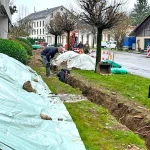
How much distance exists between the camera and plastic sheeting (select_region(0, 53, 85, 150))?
4.07 metres

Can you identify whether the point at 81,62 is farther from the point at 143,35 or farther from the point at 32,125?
the point at 143,35

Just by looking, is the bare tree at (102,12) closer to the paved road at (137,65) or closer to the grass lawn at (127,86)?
the grass lawn at (127,86)

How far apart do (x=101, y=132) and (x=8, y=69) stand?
366 centimetres

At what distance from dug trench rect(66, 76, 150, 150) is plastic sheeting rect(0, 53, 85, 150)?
191 centimetres

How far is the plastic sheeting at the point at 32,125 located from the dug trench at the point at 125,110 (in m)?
1.91

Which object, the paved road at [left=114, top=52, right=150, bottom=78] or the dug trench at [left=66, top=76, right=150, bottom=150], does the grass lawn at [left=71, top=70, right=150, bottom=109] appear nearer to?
the dug trench at [left=66, top=76, right=150, bottom=150]

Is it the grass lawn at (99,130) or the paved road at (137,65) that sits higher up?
the paved road at (137,65)

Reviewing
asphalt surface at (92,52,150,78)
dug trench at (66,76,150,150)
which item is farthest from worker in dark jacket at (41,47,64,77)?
asphalt surface at (92,52,150,78)

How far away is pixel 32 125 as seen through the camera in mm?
4898

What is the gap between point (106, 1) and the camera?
1468 cm

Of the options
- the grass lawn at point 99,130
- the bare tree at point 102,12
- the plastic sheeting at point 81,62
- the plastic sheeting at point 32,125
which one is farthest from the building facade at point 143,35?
the plastic sheeting at point 32,125

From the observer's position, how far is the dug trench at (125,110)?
699 centimetres

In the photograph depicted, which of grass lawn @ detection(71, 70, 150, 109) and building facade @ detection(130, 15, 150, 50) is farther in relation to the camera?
building facade @ detection(130, 15, 150, 50)

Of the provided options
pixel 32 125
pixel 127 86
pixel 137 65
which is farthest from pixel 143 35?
pixel 32 125
